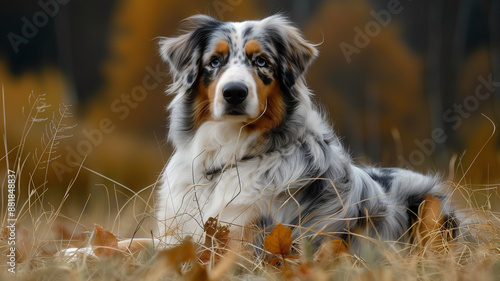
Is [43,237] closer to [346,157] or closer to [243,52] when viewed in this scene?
[243,52]

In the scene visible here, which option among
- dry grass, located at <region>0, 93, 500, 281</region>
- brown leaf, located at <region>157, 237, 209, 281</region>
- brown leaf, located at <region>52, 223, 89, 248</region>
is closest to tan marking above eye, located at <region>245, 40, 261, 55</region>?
dry grass, located at <region>0, 93, 500, 281</region>

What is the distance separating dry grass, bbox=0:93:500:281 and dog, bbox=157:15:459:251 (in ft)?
0.79

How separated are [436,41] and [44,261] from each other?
6.07 meters

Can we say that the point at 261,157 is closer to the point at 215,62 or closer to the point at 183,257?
the point at 215,62

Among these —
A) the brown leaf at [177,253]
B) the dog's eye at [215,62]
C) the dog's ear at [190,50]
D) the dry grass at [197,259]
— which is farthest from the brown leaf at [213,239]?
the dog's ear at [190,50]

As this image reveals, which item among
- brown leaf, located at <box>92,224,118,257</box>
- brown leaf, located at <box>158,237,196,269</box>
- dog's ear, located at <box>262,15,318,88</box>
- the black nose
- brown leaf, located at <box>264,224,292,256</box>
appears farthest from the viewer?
dog's ear, located at <box>262,15,318,88</box>

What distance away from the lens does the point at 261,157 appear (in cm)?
368

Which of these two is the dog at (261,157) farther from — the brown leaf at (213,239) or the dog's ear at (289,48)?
the brown leaf at (213,239)

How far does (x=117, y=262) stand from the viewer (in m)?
2.60

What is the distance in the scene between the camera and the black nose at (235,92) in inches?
136

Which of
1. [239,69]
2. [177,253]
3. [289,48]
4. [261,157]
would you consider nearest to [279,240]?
[177,253]

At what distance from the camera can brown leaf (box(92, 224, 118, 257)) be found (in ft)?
10.1

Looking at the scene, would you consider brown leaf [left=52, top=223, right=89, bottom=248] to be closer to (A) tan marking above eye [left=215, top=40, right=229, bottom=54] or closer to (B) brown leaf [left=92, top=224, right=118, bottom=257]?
(B) brown leaf [left=92, top=224, right=118, bottom=257]

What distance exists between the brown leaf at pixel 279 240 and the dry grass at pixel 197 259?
7 cm
